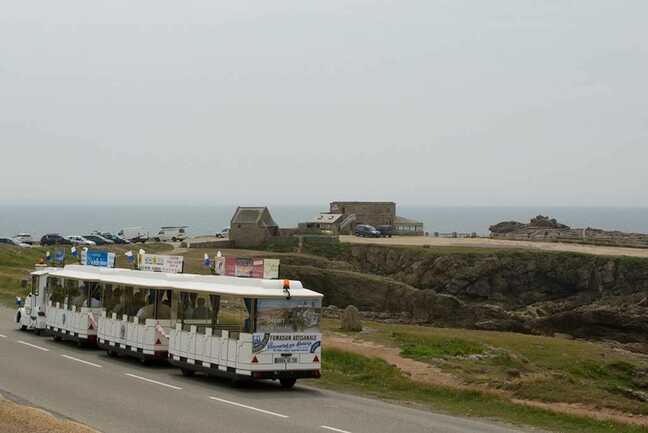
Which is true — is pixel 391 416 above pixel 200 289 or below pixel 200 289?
below

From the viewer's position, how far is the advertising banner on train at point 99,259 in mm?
33125

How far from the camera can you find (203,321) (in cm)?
2409

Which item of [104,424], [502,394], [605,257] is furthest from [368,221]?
[104,424]

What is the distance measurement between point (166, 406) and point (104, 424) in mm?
2311

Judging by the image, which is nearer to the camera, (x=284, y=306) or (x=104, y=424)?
(x=104, y=424)

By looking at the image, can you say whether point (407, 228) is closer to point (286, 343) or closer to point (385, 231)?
A: point (385, 231)

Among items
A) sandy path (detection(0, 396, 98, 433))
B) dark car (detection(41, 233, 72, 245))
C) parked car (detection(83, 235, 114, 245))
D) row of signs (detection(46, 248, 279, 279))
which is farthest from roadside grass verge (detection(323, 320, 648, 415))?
parked car (detection(83, 235, 114, 245))

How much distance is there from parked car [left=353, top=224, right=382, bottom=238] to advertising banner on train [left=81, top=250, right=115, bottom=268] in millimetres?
64763

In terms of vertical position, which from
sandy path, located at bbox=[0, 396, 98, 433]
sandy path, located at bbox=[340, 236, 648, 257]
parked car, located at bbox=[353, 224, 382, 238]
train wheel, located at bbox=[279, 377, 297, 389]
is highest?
parked car, located at bbox=[353, 224, 382, 238]

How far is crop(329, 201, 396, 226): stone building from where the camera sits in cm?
10900

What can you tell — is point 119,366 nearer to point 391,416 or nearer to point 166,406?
point 166,406

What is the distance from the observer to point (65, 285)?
32500mm

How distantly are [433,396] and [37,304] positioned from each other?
1797 cm

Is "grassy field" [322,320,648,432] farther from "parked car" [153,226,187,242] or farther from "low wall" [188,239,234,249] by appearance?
"parked car" [153,226,187,242]
